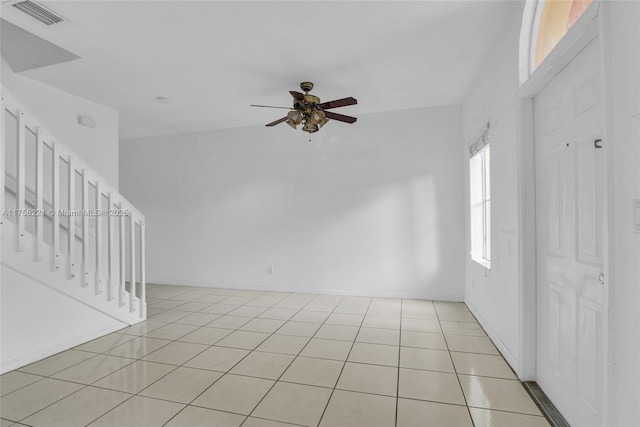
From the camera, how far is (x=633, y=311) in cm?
118

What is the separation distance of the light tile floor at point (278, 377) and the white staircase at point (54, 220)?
523 millimetres

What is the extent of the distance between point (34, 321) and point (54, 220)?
889 millimetres

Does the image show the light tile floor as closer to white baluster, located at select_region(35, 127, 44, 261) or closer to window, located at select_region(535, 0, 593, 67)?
white baluster, located at select_region(35, 127, 44, 261)

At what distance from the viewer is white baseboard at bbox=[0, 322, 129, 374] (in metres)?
2.50

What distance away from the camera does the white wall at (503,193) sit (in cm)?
239

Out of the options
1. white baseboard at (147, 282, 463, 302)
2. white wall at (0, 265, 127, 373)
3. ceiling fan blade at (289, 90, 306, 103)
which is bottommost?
white baseboard at (147, 282, 463, 302)

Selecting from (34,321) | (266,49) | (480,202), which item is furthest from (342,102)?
(34,321)

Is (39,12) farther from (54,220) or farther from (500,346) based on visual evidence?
(500,346)

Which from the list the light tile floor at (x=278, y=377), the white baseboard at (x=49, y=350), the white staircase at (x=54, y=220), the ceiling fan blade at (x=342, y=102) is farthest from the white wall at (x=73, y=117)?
the ceiling fan blade at (x=342, y=102)

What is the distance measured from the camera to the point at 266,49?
2975 millimetres

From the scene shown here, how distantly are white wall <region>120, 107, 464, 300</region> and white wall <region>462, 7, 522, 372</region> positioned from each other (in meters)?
1.17

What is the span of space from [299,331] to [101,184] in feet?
8.59

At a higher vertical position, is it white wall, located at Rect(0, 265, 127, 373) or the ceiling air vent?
the ceiling air vent

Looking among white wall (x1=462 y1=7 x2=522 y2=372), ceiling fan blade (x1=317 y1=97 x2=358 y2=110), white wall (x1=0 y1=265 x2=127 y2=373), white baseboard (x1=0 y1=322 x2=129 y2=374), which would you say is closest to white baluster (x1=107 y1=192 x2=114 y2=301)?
white wall (x1=0 y1=265 x2=127 y2=373)
